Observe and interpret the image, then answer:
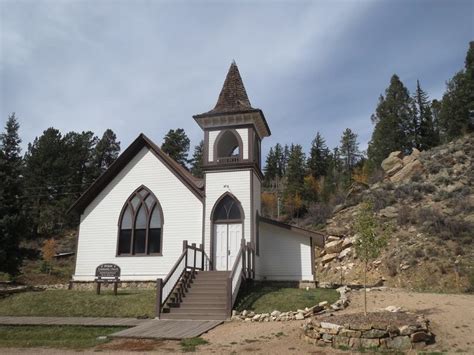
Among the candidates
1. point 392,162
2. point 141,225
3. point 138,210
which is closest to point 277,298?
point 141,225

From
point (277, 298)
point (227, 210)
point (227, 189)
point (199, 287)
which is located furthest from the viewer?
point (227, 189)

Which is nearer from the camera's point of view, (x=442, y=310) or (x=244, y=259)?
(x=442, y=310)

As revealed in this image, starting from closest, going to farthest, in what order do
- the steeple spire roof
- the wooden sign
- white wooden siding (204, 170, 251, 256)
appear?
the wooden sign
white wooden siding (204, 170, 251, 256)
the steeple spire roof

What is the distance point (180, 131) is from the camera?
60.9 meters

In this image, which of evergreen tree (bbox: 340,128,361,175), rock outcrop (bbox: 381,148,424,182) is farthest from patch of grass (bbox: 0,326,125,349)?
evergreen tree (bbox: 340,128,361,175)

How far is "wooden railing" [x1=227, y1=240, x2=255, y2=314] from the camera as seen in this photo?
13.9 metres

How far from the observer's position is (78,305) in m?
15.4

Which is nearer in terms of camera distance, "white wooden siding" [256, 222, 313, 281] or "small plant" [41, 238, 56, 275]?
"white wooden siding" [256, 222, 313, 281]

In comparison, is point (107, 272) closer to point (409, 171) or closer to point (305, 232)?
point (305, 232)

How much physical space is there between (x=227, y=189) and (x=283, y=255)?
430 centimetres

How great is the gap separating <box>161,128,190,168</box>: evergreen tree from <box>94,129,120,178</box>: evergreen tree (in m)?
9.88

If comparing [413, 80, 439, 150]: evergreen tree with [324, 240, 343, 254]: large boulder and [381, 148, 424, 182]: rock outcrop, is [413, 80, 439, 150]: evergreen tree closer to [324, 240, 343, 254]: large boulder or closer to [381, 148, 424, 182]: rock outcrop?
[381, 148, 424, 182]: rock outcrop

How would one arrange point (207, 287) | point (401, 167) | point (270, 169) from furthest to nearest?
point (270, 169) < point (401, 167) < point (207, 287)

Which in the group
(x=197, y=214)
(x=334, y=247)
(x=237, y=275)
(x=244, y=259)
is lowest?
(x=237, y=275)
